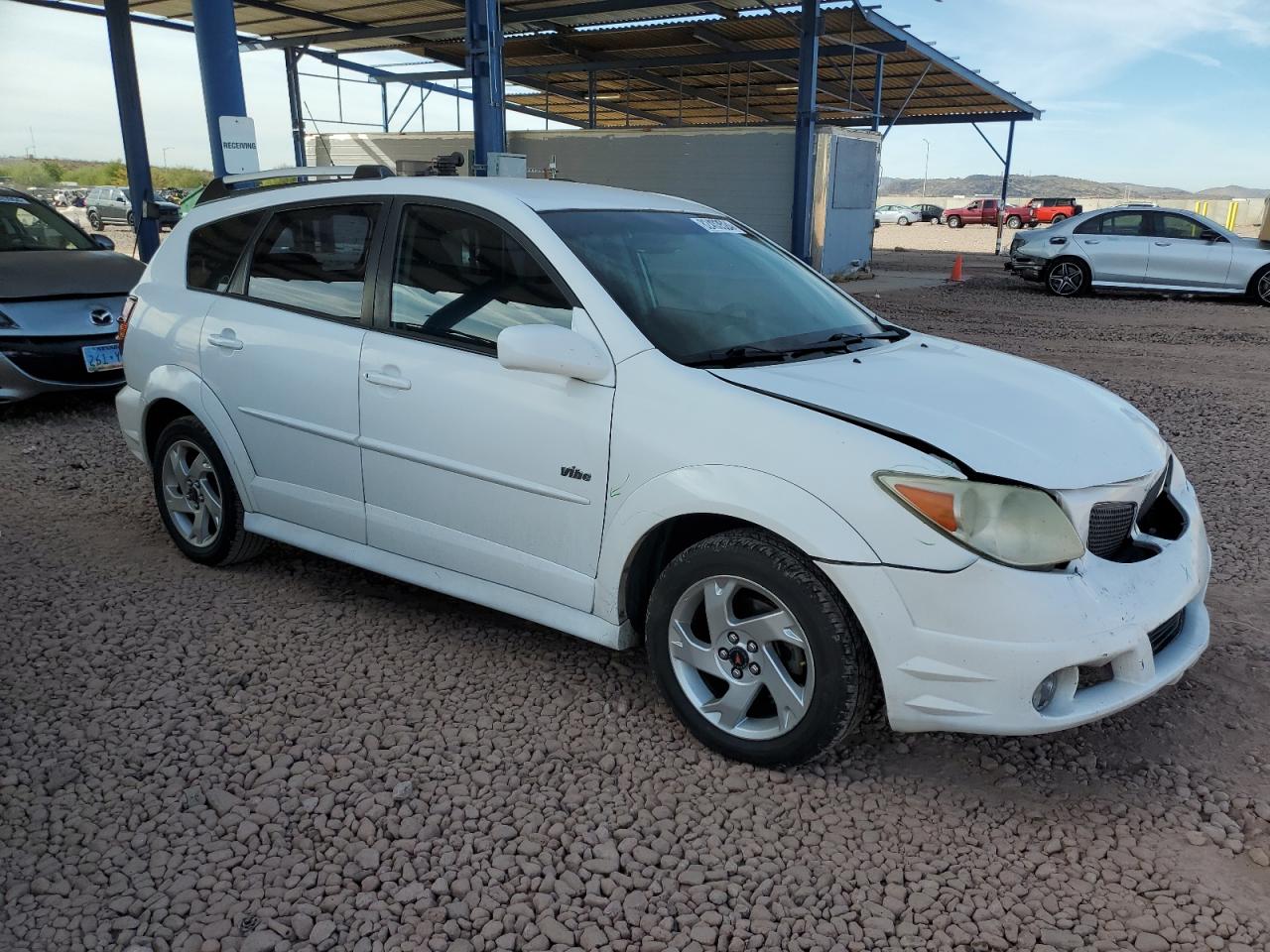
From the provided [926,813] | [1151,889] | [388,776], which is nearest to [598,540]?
[388,776]

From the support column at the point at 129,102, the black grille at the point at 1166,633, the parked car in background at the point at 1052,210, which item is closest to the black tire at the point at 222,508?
the black grille at the point at 1166,633

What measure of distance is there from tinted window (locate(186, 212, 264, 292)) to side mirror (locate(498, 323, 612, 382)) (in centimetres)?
190

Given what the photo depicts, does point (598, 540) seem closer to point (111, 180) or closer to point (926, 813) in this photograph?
point (926, 813)

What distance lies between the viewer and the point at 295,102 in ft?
74.3

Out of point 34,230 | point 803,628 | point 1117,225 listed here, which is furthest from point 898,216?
point 803,628

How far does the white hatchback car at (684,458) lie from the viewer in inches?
103

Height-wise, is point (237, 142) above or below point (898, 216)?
above

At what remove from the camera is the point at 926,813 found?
111 inches

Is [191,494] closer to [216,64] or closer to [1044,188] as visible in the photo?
[216,64]

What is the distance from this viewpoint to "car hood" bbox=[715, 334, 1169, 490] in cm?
272

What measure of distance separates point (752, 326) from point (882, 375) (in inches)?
20.6

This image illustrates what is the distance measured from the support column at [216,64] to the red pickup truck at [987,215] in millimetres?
45245

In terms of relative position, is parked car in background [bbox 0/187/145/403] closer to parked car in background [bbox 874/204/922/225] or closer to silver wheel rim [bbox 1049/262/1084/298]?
silver wheel rim [bbox 1049/262/1084/298]

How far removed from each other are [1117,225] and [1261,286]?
234 cm
